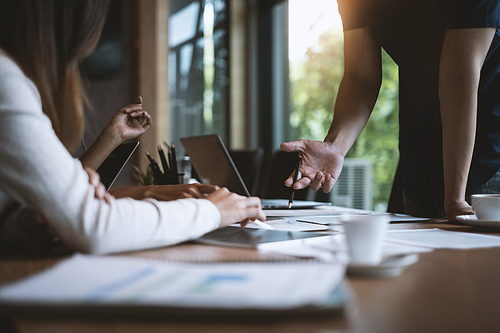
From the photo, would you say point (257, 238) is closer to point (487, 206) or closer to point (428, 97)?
point (487, 206)

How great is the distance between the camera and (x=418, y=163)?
158 centimetres

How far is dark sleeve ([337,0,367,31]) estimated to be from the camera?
158 centimetres

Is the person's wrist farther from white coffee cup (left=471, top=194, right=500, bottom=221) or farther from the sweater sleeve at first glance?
the sweater sleeve

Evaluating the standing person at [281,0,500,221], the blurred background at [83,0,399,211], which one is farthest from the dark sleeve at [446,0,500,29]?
the blurred background at [83,0,399,211]

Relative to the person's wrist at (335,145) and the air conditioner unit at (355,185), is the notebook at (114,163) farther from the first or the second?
the air conditioner unit at (355,185)

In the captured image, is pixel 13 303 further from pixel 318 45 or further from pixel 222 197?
pixel 318 45

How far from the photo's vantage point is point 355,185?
419 cm

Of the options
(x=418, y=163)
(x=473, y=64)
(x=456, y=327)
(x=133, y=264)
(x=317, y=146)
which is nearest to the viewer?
(x=456, y=327)

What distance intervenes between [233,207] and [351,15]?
106 cm

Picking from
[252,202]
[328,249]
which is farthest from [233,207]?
[328,249]

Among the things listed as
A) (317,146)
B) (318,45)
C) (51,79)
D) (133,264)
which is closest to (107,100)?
(318,45)

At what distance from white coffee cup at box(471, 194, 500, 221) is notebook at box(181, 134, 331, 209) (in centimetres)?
66

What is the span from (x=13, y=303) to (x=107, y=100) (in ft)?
13.9

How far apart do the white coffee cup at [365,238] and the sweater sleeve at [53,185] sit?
12.4 inches
